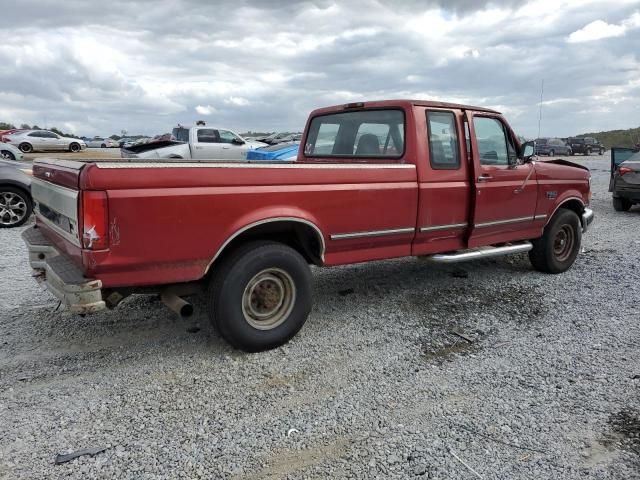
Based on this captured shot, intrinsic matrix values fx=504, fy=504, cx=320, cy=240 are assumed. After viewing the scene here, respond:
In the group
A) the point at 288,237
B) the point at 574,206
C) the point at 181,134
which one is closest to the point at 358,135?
the point at 288,237

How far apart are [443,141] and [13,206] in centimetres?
733

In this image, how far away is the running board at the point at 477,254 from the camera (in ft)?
16.4

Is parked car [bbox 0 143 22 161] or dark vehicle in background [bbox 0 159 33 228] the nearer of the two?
dark vehicle in background [bbox 0 159 33 228]

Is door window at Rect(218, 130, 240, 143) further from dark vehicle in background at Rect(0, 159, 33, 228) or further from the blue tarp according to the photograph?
dark vehicle in background at Rect(0, 159, 33, 228)

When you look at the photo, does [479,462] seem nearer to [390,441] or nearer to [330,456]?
[390,441]

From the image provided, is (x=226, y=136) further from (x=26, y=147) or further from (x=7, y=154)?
(x=26, y=147)

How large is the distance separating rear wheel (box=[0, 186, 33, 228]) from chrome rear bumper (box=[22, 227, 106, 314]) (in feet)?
17.7

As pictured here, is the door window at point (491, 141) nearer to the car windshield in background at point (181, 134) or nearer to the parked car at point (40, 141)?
the car windshield in background at point (181, 134)

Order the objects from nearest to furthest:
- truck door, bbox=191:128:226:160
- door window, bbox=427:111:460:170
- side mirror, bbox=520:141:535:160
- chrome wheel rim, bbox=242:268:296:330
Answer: chrome wheel rim, bbox=242:268:296:330, door window, bbox=427:111:460:170, side mirror, bbox=520:141:535:160, truck door, bbox=191:128:226:160

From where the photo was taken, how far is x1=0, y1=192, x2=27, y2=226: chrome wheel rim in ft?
27.7

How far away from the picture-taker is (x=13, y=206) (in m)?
8.52

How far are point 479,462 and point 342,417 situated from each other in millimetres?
824

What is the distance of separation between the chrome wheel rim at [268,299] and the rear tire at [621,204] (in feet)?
35.7

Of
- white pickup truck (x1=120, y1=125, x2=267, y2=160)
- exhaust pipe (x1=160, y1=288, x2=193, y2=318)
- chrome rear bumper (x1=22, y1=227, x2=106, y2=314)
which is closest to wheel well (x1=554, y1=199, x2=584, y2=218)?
exhaust pipe (x1=160, y1=288, x2=193, y2=318)
